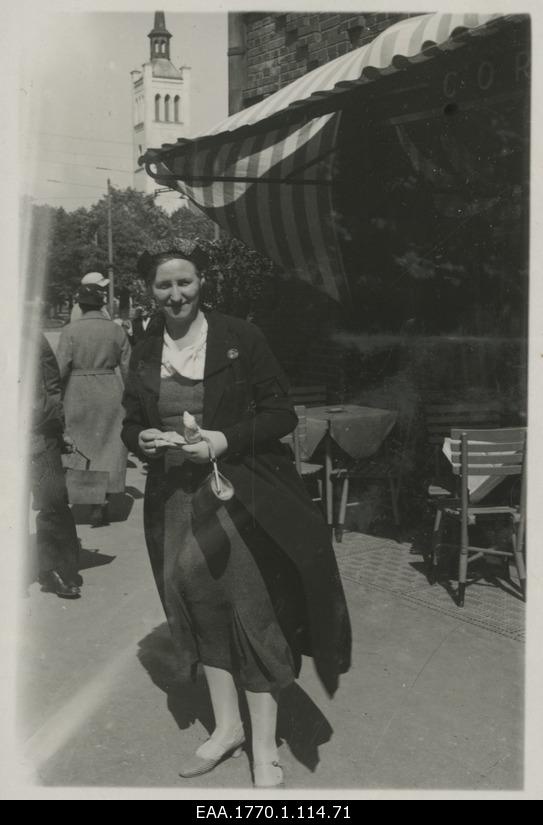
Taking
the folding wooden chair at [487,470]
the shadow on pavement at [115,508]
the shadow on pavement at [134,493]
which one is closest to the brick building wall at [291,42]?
the folding wooden chair at [487,470]

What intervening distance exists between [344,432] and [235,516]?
3.39 meters

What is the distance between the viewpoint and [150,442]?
3113mm

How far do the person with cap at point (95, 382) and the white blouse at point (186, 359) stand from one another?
11.9ft

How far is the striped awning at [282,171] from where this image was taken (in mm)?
6184

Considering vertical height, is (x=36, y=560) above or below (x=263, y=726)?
above

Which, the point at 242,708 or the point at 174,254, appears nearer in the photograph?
the point at 174,254

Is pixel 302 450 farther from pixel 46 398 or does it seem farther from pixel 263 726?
pixel 263 726

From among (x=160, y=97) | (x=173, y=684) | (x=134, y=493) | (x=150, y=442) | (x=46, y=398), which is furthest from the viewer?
(x=134, y=493)

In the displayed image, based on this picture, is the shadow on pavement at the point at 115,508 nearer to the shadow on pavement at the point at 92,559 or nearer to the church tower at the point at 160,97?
the shadow on pavement at the point at 92,559

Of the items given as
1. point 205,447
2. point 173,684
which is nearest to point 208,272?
point 173,684

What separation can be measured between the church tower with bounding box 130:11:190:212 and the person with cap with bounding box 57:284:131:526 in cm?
123

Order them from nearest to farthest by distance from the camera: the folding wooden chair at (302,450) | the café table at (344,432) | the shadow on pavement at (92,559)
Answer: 1. the shadow on pavement at (92,559)
2. the folding wooden chair at (302,450)
3. the café table at (344,432)

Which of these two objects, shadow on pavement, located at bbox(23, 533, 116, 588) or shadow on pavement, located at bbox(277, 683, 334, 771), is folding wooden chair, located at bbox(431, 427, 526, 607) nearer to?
shadow on pavement, located at bbox(277, 683, 334, 771)
